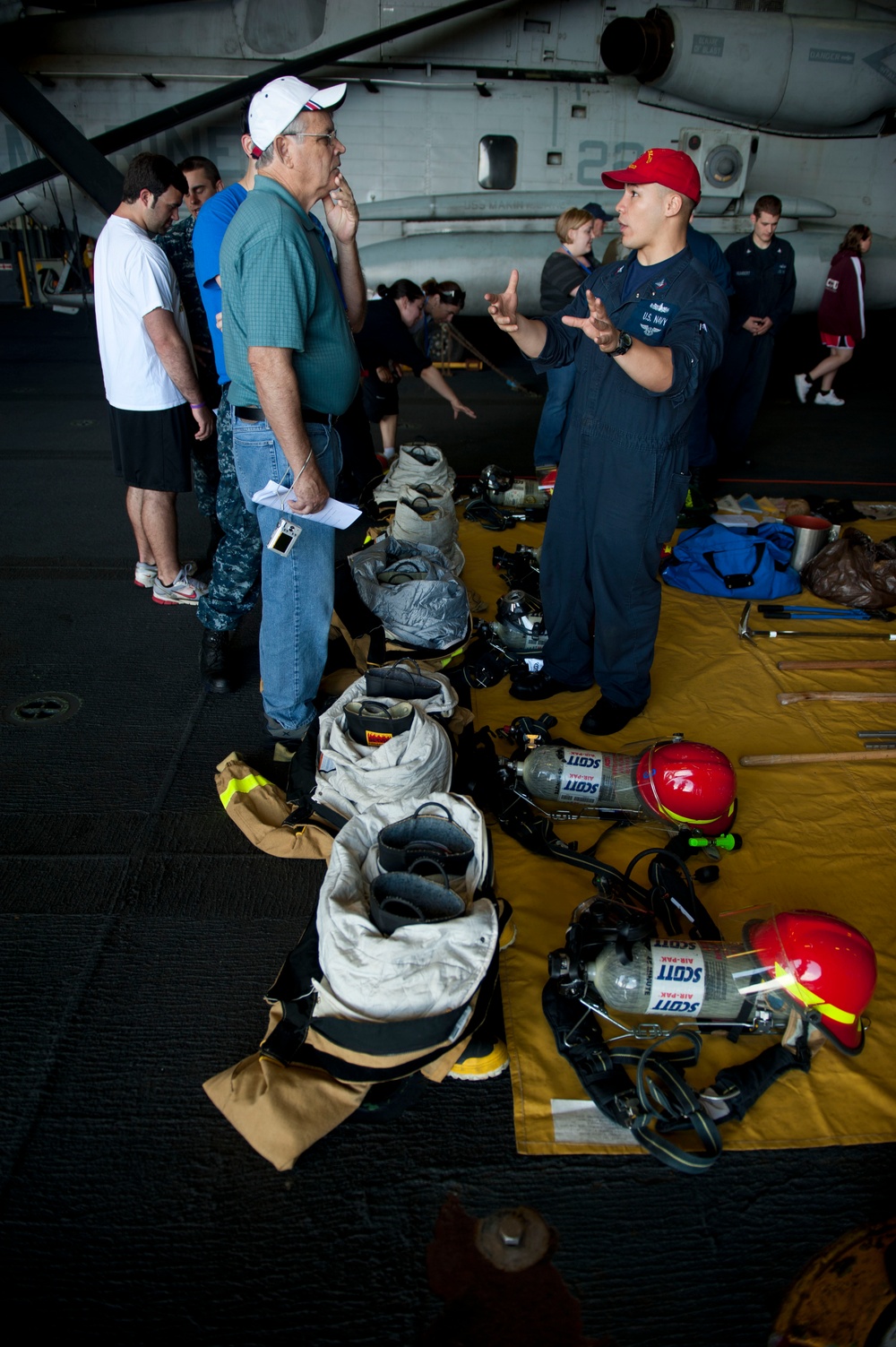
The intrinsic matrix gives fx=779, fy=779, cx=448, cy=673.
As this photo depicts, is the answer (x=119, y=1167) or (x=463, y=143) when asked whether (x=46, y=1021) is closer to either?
(x=119, y=1167)

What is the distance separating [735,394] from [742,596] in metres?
2.87

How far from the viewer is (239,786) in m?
2.75

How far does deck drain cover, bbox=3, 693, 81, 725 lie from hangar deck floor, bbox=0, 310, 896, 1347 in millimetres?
132

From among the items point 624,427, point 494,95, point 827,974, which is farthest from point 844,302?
point 827,974

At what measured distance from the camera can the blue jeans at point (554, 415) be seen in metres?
5.47

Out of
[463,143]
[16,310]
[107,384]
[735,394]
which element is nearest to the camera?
[107,384]

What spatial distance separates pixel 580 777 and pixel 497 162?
11.5m

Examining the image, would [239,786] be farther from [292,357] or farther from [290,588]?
[292,357]

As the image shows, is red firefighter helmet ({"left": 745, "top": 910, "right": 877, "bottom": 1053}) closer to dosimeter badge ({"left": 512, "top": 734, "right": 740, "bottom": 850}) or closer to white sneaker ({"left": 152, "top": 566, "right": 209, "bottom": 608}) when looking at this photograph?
dosimeter badge ({"left": 512, "top": 734, "right": 740, "bottom": 850})

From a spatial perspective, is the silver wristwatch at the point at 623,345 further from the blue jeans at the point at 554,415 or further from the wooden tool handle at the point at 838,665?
the blue jeans at the point at 554,415

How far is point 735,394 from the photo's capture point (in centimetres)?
645

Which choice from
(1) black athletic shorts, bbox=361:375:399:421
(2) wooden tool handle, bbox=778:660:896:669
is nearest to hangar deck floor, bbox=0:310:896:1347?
(2) wooden tool handle, bbox=778:660:896:669

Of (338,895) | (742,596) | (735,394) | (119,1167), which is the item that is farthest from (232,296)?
(735,394)

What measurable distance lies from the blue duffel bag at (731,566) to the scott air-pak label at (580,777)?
212 cm
